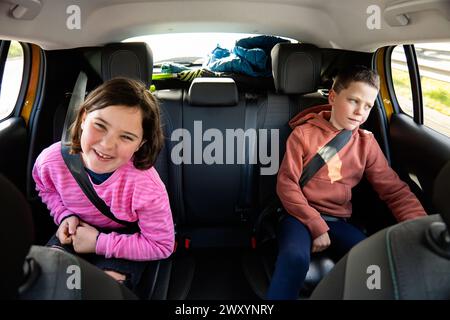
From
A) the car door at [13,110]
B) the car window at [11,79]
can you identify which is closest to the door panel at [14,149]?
the car door at [13,110]

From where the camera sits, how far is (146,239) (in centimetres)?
144

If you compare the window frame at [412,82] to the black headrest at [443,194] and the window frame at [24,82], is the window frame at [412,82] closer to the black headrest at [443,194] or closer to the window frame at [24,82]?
the black headrest at [443,194]

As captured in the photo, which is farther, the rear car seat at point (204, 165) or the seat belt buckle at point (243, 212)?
the seat belt buckle at point (243, 212)

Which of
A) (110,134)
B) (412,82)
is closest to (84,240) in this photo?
(110,134)

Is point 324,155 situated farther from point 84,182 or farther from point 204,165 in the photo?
point 84,182

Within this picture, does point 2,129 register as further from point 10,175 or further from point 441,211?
point 441,211

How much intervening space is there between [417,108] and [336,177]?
0.64 metres

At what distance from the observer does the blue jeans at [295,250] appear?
4.85ft

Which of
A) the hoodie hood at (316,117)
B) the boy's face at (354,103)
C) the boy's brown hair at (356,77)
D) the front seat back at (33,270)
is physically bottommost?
the front seat back at (33,270)

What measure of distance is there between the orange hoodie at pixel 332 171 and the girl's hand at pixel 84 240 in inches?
32.7

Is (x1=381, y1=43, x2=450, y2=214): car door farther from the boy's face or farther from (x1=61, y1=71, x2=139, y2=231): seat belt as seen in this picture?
(x1=61, y1=71, x2=139, y2=231): seat belt

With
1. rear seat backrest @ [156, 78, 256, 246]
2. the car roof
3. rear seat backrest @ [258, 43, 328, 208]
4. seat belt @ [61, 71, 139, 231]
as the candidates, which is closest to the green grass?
the car roof

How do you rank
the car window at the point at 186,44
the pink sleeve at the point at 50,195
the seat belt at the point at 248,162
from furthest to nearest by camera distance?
the car window at the point at 186,44 < the seat belt at the point at 248,162 < the pink sleeve at the point at 50,195

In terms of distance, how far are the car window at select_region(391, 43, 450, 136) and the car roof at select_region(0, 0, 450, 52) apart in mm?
293
